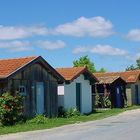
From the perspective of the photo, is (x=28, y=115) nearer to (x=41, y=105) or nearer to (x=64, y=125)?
(x=41, y=105)

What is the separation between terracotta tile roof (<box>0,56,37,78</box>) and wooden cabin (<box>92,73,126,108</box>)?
45.2 feet

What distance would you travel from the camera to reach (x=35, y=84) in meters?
27.4

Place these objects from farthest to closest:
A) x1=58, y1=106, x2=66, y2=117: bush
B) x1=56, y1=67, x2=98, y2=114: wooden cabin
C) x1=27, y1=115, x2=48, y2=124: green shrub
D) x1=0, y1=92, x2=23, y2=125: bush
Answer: x1=56, y1=67, x2=98, y2=114: wooden cabin → x1=58, y1=106, x2=66, y2=117: bush → x1=27, y1=115, x2=48, y2=124: green shrub → x1=0, y1=92, x2=23, y2=125: bush

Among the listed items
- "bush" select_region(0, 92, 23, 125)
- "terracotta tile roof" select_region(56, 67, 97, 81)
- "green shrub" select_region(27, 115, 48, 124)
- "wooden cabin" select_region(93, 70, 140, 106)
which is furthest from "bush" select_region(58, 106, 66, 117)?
"wooden cabin" select_region(93, 70, 140, 106)

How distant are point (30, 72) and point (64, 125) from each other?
507 centimetres

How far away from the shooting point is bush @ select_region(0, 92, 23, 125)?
23.0 m

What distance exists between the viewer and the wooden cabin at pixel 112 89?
133ft

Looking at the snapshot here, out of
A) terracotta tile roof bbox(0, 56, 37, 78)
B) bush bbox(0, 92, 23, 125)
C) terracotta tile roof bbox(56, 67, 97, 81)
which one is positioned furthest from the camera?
terracotta tile roof bbox(56, 67, 97, 81)

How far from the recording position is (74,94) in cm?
3316

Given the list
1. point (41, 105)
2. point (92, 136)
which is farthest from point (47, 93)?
point (92, 136)

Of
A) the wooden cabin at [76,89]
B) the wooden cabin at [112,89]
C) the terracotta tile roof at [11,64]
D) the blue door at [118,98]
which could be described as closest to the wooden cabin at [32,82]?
the terracotta tile roof at [11,64]

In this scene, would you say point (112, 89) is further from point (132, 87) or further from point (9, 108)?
point (9, 108)

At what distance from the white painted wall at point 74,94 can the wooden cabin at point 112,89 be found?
5026 mm

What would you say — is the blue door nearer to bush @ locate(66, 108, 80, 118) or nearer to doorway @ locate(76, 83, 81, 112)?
doorway @ locate(76, 83, 81, 112)
